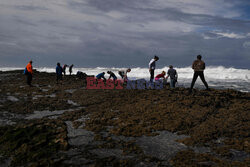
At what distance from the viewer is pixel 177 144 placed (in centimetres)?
642

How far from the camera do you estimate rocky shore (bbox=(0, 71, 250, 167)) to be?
5449mm

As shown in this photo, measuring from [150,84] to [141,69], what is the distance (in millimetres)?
53020

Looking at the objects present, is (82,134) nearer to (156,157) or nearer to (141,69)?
(156,157)

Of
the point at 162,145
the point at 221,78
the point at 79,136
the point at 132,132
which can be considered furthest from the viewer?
the point at 221,78

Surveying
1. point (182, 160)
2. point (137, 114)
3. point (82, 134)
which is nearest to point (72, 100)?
point (137, 114)

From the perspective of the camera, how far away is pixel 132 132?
7227mm

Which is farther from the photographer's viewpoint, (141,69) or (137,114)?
(141,69)

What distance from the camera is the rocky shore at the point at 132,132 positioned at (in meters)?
5.45

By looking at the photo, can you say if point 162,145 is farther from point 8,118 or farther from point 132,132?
point 8,118

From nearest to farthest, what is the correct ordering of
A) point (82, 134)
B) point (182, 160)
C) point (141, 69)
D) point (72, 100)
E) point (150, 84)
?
1. point (182, 160)
2. point (82, 134)
3. point (72, 100)
4. point (150, 84)
5. point (141, 69)

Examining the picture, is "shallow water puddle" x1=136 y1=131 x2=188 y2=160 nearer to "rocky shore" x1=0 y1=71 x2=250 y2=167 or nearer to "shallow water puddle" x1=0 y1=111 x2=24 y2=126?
"rocky shore" x1=0 y1=71 x2=250 y2=167

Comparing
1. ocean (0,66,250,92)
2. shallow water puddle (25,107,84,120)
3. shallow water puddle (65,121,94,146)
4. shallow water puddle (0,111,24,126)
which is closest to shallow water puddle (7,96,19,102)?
shallow water puddle (0,111,24,126)

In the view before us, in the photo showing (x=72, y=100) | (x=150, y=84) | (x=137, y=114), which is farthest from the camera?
(x=150, y=84)

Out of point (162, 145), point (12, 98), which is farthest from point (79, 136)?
point (12, 98)
